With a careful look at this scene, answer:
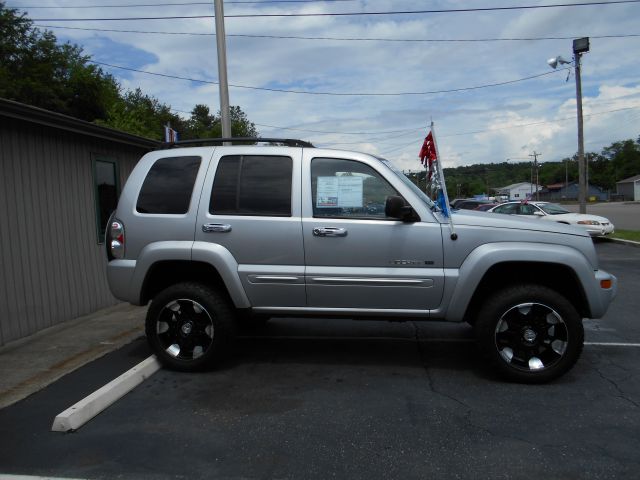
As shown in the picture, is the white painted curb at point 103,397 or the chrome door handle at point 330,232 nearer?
the white painted curb at point 103,397

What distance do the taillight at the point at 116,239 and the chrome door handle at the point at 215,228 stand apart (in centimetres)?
81

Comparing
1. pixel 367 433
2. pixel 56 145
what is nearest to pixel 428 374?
pixel 367 433

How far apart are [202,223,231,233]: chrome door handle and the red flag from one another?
2.01 m

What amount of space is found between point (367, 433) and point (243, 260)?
1811 mm

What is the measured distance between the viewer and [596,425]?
367 centimetres

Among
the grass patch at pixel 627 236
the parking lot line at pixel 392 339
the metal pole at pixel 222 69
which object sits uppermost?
the metal pole at pixel 222 69

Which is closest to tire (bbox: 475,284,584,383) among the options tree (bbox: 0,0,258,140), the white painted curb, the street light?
the white painted curb

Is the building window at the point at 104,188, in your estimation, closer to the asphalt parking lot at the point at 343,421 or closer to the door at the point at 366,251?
the asphalt parking lot at the point at 343,421

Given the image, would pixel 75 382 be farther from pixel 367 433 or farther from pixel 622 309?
pixel 622 309

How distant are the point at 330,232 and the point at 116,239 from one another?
1992 mm

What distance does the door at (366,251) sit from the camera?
4.40 metres

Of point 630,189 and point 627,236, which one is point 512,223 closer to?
point 627,236

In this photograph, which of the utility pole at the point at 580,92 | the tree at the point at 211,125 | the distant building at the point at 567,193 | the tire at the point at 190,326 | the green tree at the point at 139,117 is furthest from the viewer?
the distant building at the point at 567,193

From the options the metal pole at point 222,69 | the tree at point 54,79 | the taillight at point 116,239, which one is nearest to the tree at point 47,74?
the tree at point 54,79
